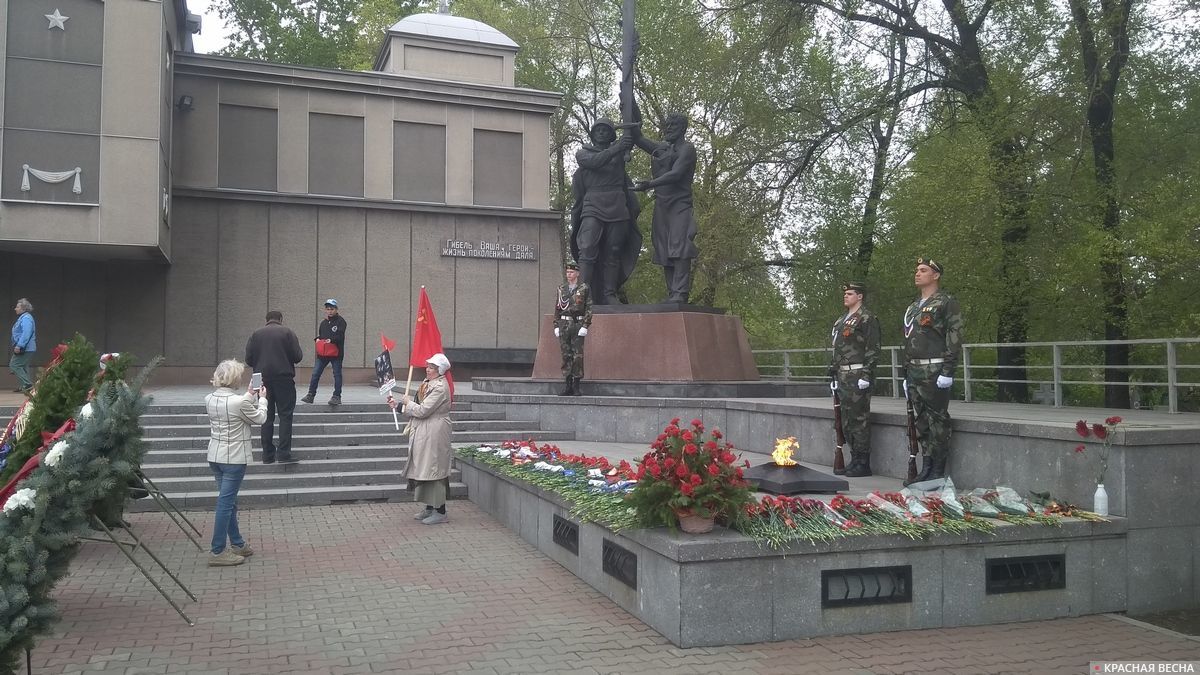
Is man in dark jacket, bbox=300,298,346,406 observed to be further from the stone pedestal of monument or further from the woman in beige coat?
the woman in beige coat

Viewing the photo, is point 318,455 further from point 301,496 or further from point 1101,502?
point 1101,502

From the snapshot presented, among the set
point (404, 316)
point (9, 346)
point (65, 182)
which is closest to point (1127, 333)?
point (404, 316)

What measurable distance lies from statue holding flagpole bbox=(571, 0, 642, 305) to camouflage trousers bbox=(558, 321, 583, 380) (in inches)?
54.9

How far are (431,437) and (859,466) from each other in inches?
164

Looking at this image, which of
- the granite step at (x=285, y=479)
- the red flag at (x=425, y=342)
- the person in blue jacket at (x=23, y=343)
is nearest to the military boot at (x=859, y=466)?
the red flag at (x=425, y=342)

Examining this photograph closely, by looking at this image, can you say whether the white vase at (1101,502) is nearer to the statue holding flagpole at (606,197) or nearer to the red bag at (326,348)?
the statue holding flagpole at (606,197)

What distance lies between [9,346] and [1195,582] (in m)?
20.6

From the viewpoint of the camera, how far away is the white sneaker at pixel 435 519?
955 cm

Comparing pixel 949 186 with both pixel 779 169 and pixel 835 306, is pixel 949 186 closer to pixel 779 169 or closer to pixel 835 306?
pixel 779 169

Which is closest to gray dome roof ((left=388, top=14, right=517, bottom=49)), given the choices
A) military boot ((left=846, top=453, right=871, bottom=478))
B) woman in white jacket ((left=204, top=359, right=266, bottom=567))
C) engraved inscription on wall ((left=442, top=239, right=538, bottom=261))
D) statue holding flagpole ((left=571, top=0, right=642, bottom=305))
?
engraved inscription on wall ((left=442, top=239, right=538, bottom=261))

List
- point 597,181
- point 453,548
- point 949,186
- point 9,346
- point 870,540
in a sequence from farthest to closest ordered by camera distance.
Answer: point 9,346 → point 949,186 → point 597,181 → point 453,548 → point 870,540

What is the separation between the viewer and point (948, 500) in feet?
21.3

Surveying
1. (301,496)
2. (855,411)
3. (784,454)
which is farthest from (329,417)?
(784,454)

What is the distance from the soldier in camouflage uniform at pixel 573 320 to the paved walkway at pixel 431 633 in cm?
527
